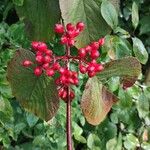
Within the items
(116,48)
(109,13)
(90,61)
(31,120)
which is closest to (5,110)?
(31,120)

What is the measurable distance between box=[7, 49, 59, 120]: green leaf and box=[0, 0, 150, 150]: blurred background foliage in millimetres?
350

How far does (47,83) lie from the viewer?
0.76 meters

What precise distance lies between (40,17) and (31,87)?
0.19 m

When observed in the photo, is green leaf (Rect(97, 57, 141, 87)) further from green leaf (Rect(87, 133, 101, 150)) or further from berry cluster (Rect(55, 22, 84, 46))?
green leaf (Rect(87, 133, 101, 150))

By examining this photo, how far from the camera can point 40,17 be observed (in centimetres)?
91

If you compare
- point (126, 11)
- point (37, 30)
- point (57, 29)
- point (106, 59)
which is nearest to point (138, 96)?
point (106, 59)

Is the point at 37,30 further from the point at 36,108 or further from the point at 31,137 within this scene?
the point at 31,137

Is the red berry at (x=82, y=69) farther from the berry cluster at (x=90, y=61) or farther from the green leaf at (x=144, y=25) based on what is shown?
the green leaf at (x=144, y=25)

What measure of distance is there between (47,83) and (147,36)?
3.45 feet

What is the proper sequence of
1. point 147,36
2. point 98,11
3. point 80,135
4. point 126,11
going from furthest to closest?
point 147,36, point 126,11, point 80,135, point 98,11

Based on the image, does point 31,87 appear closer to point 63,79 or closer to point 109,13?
point 63,79

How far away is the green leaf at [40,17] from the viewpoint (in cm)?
89

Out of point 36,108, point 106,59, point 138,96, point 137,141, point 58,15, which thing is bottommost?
point 137,141

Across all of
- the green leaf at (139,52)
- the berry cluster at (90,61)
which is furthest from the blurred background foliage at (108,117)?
the berry cluster at (90,61)
